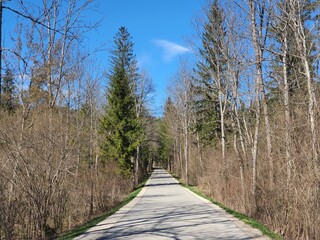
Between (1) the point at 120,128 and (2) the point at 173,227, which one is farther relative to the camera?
(1) the point at 120,128

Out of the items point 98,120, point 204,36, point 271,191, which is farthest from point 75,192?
point 98,120

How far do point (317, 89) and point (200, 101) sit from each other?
28.1 meters

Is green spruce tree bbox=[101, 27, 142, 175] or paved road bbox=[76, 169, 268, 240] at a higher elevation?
green spruce tree bbox=[101, 27, 142, 175]

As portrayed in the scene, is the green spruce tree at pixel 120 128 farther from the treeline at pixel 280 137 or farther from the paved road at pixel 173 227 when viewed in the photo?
the paved road at pixel 173 227

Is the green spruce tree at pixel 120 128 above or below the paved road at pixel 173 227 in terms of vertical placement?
above

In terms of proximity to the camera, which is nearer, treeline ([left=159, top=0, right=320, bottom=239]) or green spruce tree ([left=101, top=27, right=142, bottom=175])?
treeline ([left=159, top=0, right=320, bottom=239])

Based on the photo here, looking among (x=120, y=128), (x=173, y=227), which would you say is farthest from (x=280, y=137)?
(x=120, y=128)

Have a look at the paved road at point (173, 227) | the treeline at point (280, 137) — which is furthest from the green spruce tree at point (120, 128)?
the paved road at point (173, 227)

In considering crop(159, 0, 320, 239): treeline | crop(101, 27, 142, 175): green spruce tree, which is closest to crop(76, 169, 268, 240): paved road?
crop(159, 0, 320, 239): treeline

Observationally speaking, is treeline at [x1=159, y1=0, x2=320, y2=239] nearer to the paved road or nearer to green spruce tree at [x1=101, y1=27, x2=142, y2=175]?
the paved road

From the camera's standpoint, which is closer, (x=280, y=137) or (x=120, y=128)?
(x=280, y=137)

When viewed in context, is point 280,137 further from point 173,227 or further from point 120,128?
point 120,128

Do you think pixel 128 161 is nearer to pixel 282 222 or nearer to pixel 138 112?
Result: pixel 138 112

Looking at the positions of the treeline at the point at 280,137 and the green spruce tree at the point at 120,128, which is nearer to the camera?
the treeline at the point at 280,137
